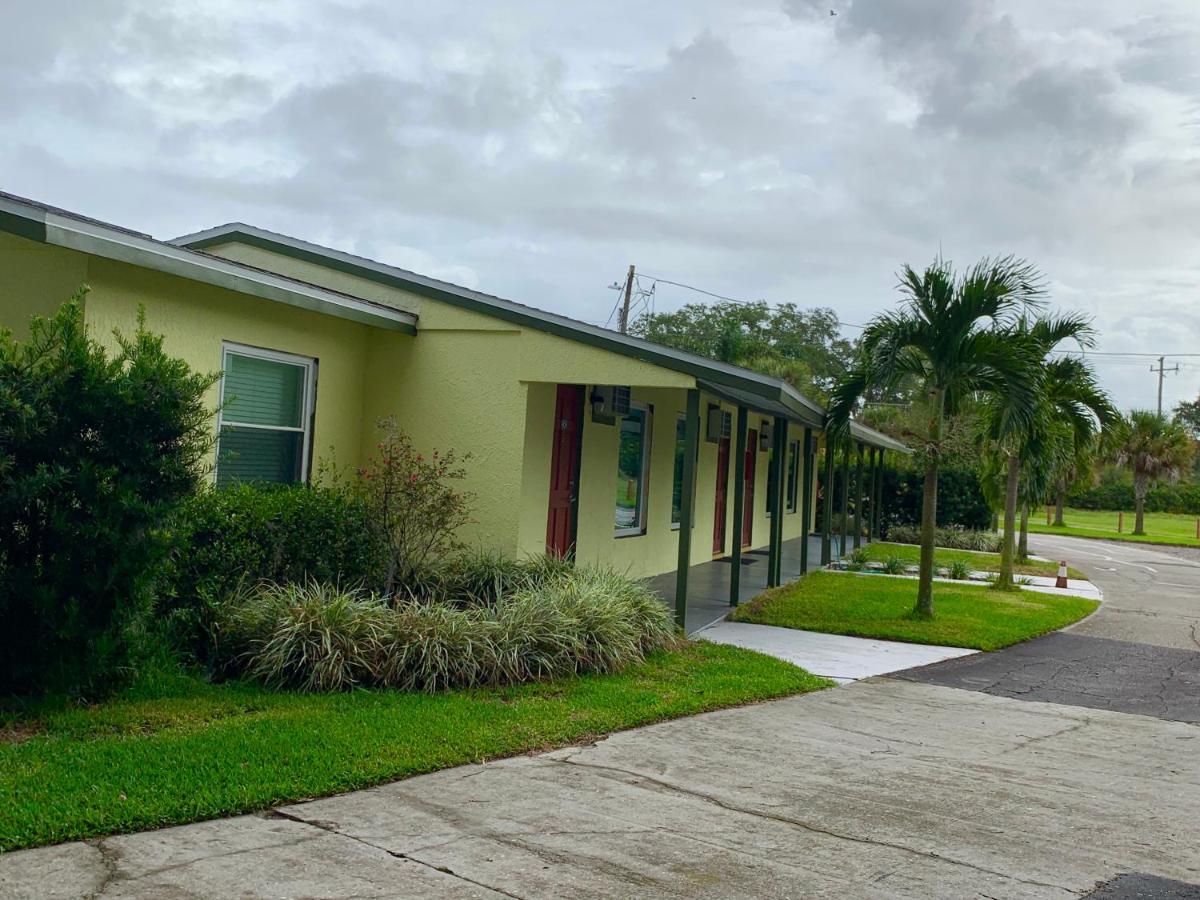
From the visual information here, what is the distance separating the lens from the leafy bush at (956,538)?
25844 millimetres

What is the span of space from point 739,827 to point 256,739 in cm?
265

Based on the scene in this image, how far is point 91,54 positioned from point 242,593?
10.3m

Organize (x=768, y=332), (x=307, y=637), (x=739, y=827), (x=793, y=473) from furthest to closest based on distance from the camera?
(x=768, y=332) → (x=793, y=473) → (x=307, y=637) → (x=739, y=827)


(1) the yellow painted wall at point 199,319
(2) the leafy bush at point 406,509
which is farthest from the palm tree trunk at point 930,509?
(1) the yellow painted wall at point 199,319

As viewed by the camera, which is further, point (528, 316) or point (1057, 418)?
point (1057, 418)

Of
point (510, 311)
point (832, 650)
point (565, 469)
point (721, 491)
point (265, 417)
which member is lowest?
point (832, 650)

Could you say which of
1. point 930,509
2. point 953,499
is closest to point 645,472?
point 930,509

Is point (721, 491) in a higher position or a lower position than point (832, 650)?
higher

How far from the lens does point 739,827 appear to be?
5203mm

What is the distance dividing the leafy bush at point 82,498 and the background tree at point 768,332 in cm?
3743

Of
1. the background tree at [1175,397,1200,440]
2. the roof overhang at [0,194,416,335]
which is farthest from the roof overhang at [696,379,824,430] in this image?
the background tree at [1175,397,1200,440]

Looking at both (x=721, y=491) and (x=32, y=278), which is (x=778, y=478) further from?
(x=32, y=278)

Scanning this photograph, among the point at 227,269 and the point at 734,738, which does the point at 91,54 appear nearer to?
the point at 227,269

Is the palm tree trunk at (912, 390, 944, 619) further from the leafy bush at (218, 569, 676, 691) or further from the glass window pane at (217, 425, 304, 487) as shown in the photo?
the glass window pane at (217, 425, 304, 487)
